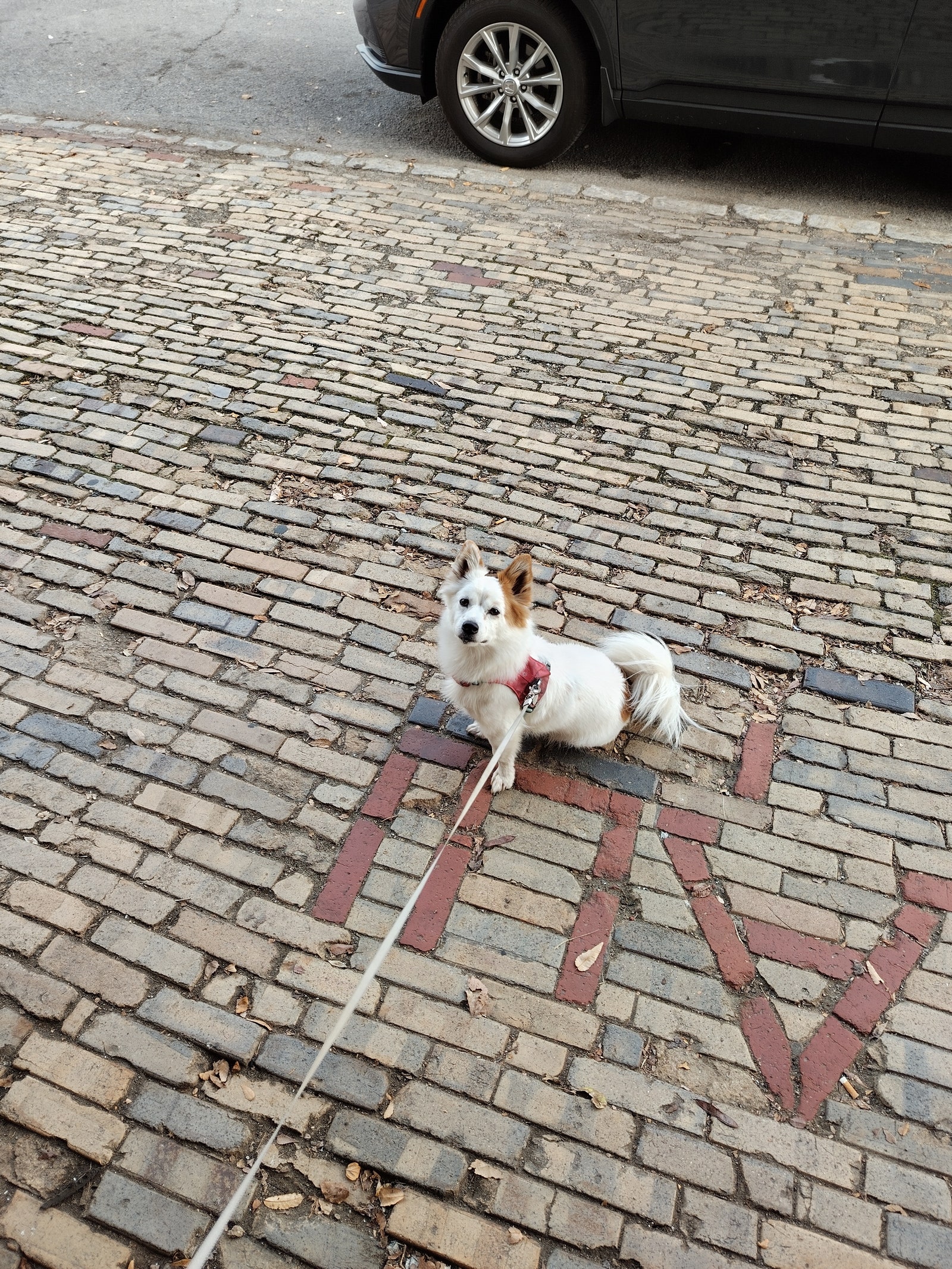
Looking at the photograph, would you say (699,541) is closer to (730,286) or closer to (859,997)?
(859,997)

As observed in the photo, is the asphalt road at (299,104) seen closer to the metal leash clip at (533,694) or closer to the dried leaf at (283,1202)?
the metal leash clip at (533,694)

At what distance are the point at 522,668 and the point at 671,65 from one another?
5.51 metres

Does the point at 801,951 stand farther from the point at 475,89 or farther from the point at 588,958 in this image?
the point at 475,89

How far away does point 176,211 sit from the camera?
7.10 metres

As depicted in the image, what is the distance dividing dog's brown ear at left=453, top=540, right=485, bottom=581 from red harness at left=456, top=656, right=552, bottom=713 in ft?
1.20

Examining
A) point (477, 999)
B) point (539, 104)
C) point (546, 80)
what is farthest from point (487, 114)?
point (477, 999)

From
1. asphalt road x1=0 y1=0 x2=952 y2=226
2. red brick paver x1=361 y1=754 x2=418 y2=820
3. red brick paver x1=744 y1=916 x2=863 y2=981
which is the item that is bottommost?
red brick paver x1=361 y1=754 x2=418 y2=820

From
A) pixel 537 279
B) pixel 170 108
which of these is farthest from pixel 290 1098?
pixel 170 108

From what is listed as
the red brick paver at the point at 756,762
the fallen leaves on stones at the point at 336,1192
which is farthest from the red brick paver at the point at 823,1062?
the fallen leaves on stones at the point at 336,1192

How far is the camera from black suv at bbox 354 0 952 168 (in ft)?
20.4

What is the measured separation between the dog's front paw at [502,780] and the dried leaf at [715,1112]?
120 centimetres

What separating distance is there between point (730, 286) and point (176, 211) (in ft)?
13.4

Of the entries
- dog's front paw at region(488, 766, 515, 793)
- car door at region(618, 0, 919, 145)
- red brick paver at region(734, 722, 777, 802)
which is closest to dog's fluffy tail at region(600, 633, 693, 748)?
red brick paver at region(734, 722, 777, 802)

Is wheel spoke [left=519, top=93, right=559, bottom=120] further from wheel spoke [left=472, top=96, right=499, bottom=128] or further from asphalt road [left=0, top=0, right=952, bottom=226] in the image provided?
asphalt road [left=0, top=0, right=952, bottom=226]
